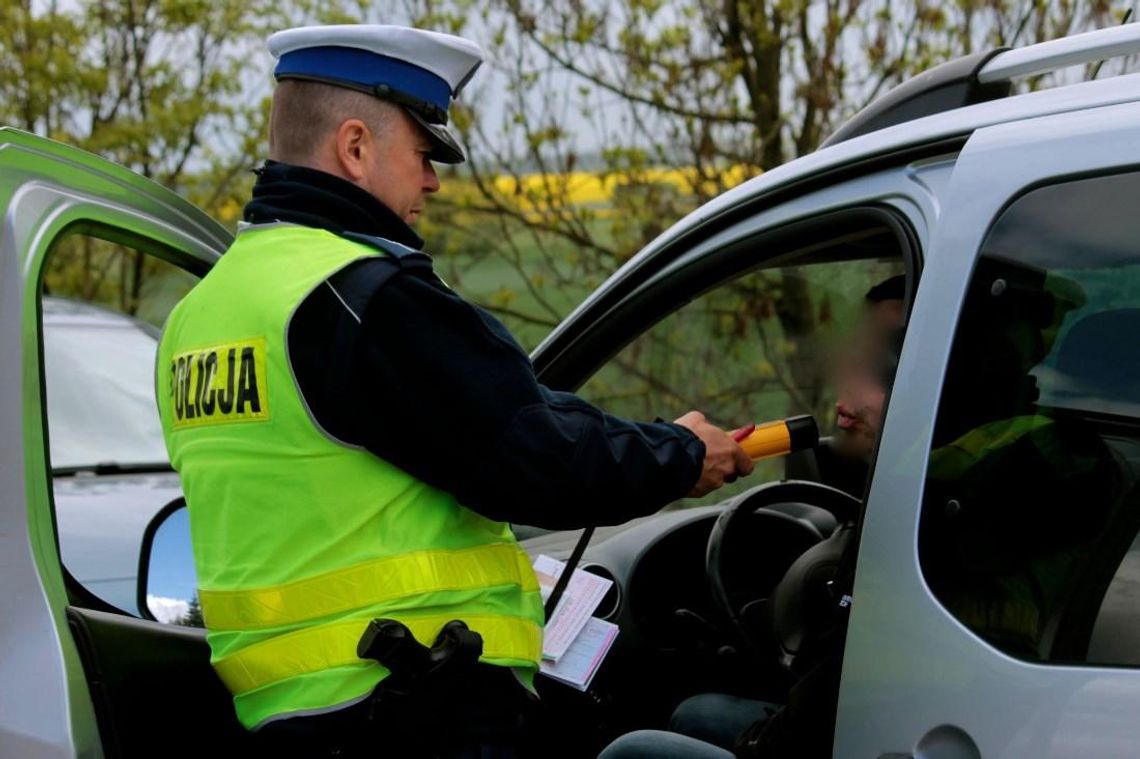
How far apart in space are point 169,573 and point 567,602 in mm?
815

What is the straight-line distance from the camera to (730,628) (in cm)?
309

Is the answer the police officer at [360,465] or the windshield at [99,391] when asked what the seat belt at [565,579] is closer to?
the police officer at [360,465]

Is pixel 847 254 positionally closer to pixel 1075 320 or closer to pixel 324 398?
pixel 1075 320

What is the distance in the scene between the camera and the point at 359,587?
204 centimetres

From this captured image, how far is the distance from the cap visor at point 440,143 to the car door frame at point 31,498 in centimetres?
55

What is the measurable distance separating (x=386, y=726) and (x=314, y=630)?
0.56 ft

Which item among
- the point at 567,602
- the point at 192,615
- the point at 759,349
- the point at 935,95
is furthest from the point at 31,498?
the point at 759,349

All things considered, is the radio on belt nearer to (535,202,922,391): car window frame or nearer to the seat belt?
(535,202,922,391): car window frame

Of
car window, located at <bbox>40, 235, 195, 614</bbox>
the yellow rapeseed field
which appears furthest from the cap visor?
the yellow rapeseed field

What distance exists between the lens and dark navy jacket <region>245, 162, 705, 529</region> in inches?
79.2

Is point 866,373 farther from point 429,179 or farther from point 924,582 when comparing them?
point 429,179

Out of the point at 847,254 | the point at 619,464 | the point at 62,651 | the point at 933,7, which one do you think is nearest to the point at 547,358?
the point at 847,254

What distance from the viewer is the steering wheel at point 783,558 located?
112 inches

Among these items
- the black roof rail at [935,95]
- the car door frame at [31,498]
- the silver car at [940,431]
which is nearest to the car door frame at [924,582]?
the silver car at [940,431]
